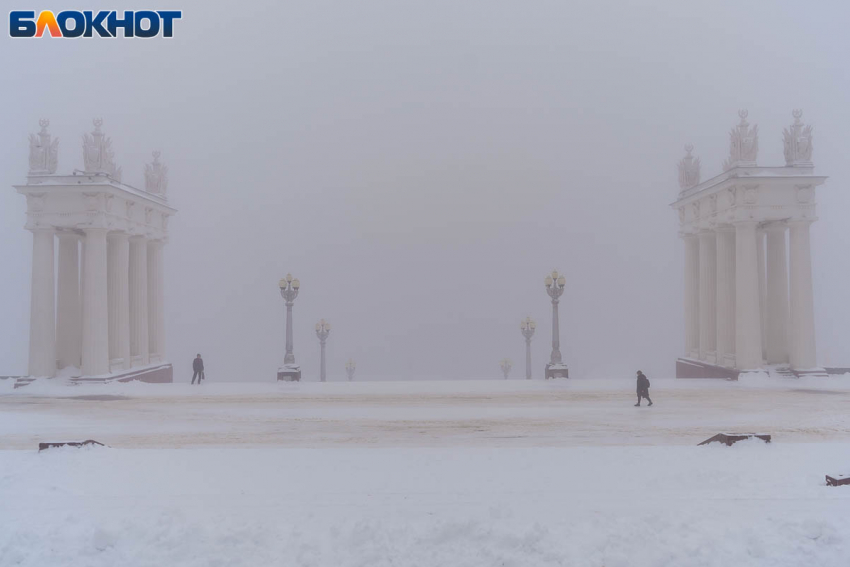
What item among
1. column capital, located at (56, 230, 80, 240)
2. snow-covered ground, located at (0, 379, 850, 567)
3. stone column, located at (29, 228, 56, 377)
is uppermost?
column capital, located at (56, 230, 80, 240)

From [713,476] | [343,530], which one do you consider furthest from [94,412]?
[713,476]

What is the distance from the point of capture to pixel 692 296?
3409cm

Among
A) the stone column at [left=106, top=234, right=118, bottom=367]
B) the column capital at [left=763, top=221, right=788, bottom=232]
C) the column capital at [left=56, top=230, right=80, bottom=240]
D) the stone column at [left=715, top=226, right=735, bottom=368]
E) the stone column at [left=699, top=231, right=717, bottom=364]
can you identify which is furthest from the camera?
the stone column at [left=699, top=231, right=717, bottom=364]

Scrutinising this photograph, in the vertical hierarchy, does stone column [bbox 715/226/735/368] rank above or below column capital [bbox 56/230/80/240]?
below

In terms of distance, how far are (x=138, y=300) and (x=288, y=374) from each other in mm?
9361

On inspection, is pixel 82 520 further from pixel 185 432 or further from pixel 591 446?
pixel 591 446

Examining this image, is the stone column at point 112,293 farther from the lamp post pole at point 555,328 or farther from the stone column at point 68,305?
the lamp post pole at point 555,328

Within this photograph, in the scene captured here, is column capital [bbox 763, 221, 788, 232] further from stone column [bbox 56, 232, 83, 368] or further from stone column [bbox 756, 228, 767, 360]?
stone column [bbox 56, 232, 83, 368]

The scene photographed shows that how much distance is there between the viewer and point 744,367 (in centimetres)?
2772

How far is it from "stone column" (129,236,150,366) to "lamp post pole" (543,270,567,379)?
1962 cm

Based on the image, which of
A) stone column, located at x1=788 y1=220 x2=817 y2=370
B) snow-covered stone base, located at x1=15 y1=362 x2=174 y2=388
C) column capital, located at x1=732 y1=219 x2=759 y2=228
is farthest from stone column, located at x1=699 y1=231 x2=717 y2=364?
snow-covered stone base, located at x1=15 y1=362 x2=174 y2=388

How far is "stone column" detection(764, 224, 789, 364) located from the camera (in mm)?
29359

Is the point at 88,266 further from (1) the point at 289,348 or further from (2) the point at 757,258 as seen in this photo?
(2) the point at 757,258

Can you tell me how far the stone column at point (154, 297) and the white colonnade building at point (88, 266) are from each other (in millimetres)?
1535
